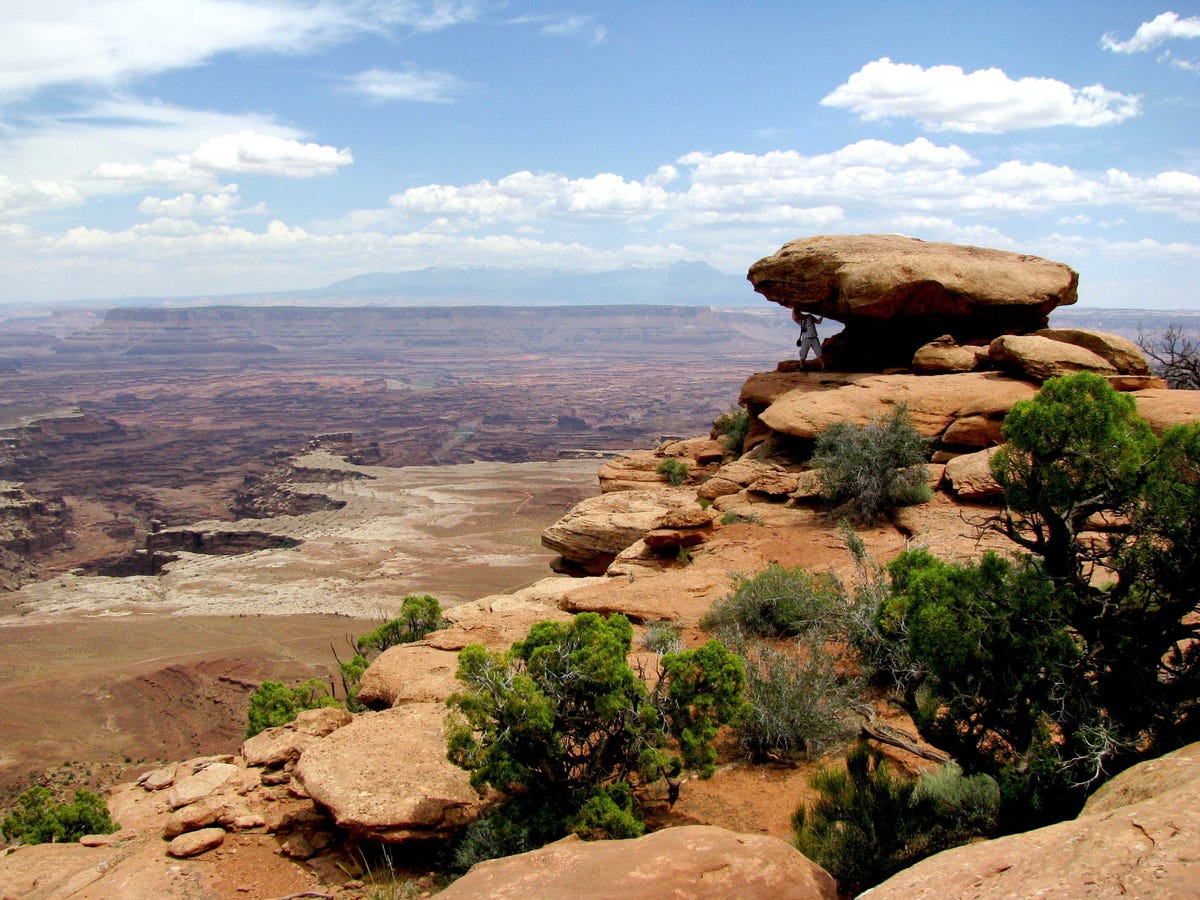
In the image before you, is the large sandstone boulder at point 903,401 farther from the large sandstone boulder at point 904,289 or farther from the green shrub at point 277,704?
the green shrub at point 277,704

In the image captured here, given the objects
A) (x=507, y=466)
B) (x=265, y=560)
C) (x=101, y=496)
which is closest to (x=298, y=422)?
(x=101, y=496)

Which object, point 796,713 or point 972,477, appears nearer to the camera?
point 796,713

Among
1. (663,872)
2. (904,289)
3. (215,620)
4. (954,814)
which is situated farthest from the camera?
(215,620)

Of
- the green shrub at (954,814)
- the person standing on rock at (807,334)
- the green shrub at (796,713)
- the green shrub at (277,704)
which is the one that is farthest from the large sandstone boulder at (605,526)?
the green shrub at (954,814)

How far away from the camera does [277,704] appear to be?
12203 millimetres

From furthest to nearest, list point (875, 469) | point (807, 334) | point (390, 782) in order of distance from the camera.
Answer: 1. point (807, 334)
2. point (875, 469)
3. point (390, 782)

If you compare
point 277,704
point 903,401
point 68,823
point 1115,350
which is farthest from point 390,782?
point 1115,350

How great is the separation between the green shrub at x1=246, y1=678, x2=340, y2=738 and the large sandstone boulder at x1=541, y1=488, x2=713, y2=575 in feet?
20.1

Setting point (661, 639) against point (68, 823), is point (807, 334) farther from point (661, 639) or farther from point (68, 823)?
point (68, 823)

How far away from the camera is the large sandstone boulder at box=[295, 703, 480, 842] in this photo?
253 inches

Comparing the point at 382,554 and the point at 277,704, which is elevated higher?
the point at 277,704

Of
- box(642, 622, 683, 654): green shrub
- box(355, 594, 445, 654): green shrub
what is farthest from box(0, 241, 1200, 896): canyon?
box(355, 594, 445, 654): green shrub

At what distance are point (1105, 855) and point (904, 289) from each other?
15.4m

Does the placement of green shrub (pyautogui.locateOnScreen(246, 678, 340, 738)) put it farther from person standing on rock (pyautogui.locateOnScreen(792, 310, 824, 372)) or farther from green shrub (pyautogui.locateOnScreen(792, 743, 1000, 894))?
person standing on rock (pyautogui.locateOnScreen(792, 310, 824, 372))
